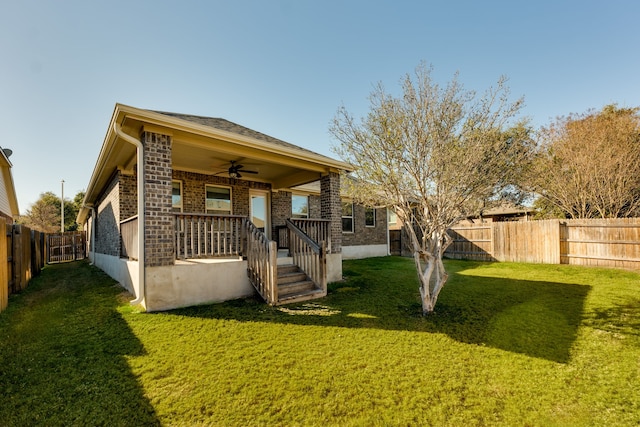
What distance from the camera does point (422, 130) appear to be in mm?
4660

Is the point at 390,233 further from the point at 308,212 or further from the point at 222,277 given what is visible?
the point at 222,277

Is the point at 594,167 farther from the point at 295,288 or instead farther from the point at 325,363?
the point at 325,363

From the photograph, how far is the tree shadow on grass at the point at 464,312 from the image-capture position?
160 inches

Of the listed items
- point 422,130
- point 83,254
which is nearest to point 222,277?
point 422,130

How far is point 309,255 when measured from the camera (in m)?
6.57

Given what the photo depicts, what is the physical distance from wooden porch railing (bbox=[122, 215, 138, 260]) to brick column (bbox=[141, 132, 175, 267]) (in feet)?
2.98

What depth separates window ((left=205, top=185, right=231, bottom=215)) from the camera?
9.03 m

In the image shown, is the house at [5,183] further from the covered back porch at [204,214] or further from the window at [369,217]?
the window at [369,217]

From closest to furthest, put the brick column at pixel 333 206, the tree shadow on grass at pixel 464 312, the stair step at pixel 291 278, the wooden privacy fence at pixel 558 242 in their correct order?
the tree shadow on grass at pixel 464 312 → the stair step at pixel 291 278 → the brick column at pixel 333 206 → the wooden privacy fence at pixel 558 242

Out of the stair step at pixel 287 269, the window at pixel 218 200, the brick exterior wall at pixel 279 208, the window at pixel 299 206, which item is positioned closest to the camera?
the stair step at pixel 287 269

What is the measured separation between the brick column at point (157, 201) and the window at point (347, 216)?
29.9ft

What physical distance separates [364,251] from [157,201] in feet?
34.8

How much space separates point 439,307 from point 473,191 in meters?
2.35

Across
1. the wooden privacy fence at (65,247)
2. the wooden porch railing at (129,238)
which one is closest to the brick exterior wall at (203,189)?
the wooden porch railing at (129,238)
